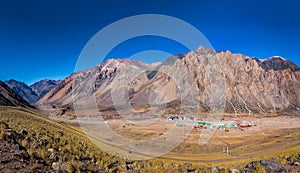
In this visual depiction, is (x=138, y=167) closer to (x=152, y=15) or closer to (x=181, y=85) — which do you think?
(x=152, y=15)

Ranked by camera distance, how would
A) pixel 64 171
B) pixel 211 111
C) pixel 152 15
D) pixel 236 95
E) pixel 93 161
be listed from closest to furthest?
pixel 64 171
pixel 93 161
pixel 152 15
pixel 211 111
pixel 236 95

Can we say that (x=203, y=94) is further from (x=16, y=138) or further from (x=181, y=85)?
(x=16, y=138)

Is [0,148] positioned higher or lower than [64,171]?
higher

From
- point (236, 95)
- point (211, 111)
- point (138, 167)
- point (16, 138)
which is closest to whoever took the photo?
point (16, 138)

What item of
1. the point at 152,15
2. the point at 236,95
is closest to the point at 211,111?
the point at 236,95

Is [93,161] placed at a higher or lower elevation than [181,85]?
lower

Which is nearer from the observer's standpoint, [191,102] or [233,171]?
[233,171]

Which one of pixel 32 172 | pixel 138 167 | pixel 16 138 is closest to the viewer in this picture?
pixel 32 172

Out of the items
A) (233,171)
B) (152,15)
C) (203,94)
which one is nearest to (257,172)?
(233,171)

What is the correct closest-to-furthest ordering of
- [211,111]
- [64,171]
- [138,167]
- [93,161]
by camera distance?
1. [64,171]
2. [93,161]
3. [138,167]
4. [211,111]

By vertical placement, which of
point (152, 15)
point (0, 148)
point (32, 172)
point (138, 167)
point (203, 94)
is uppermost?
point (203, 94)
